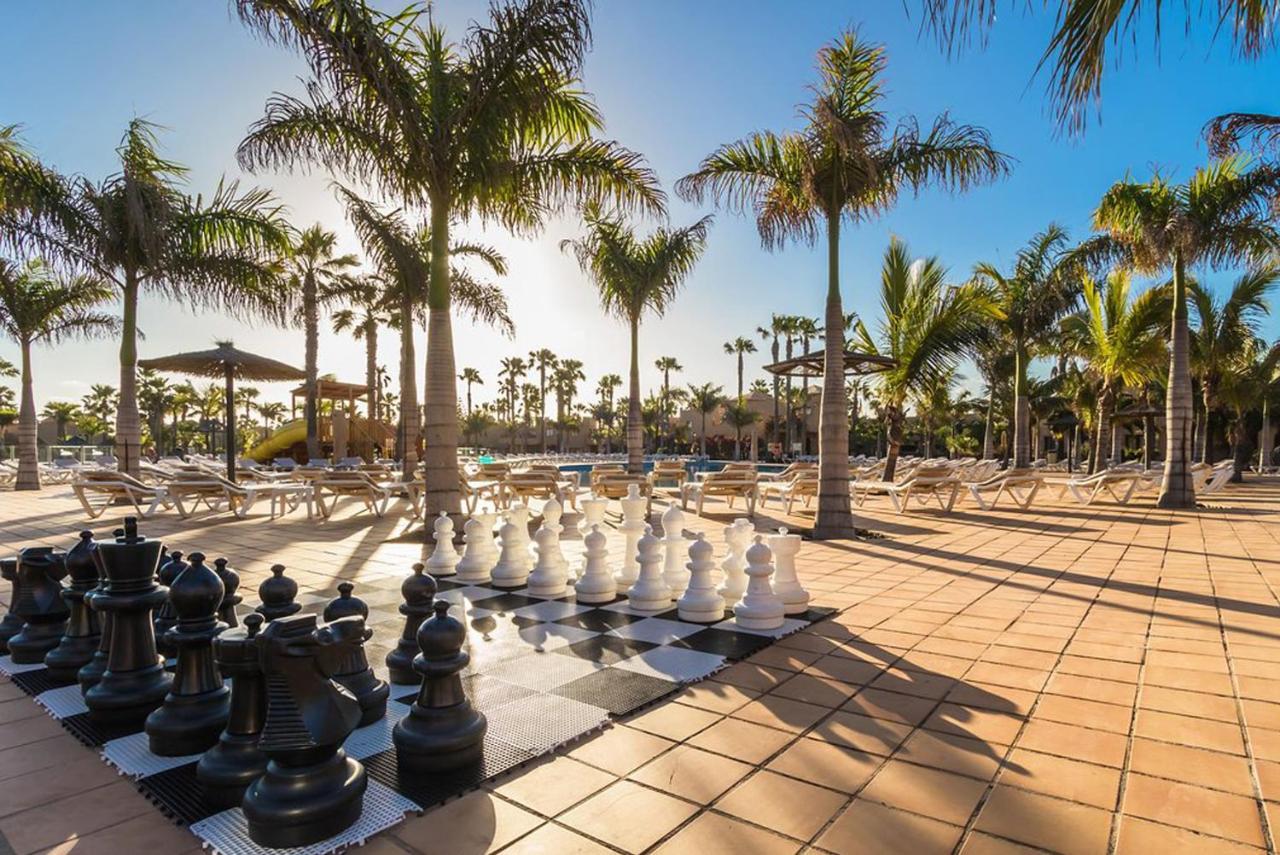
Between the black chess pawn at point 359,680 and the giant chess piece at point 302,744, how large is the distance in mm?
641

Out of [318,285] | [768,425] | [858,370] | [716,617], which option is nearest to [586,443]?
[768,425]

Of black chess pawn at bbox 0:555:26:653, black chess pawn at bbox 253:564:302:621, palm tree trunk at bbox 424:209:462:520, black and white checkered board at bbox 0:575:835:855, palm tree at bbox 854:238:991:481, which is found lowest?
black and white checkered board at bbox 0:575:835:855

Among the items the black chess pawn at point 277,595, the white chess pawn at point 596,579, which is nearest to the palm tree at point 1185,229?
the white chess pawn at point 596,579

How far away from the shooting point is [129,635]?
2.53m

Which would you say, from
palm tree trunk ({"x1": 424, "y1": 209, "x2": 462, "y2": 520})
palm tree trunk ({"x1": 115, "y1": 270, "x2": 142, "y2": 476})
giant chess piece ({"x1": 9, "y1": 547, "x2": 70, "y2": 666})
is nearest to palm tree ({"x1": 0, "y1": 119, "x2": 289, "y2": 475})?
palm tree trunk ({"x1": 115, "y1": 270, "x2": 142, "y2": 476})

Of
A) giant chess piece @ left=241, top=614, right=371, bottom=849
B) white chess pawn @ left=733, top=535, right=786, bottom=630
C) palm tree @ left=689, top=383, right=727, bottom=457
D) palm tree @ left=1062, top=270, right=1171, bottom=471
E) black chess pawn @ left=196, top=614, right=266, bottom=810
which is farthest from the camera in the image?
palm tree @ left=689, top=383, right=727, bottom=457

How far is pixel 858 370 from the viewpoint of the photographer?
11.7 meters

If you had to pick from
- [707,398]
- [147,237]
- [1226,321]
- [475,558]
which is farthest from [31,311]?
[707,398]

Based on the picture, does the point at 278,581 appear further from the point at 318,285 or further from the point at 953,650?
the point at 318,285

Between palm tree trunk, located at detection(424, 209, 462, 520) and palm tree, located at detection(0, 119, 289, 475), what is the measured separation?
5.99m

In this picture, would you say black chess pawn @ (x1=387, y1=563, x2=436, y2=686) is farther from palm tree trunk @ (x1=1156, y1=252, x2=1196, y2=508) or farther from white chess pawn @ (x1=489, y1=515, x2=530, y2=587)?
palm tree trunk @ (x1=1156, y1=252, x2=1196, y2=508)

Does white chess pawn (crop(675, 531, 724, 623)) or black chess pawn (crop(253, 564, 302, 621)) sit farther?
white chess pawn (crop(675, 531, 724, 623))

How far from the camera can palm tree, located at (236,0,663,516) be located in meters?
6.60

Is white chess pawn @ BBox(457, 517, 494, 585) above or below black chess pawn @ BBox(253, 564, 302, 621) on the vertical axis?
below
